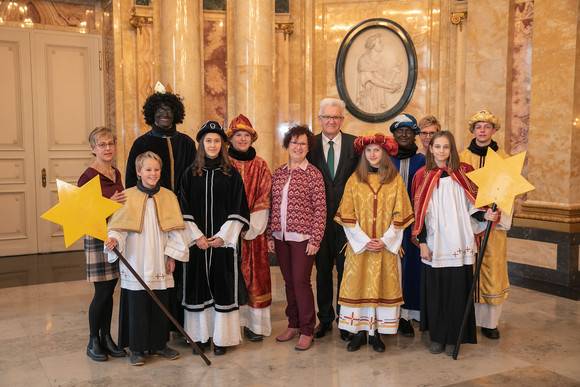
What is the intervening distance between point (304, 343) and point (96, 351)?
5.13ft

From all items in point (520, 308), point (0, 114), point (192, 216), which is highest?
point (0, 114)

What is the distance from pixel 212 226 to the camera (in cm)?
424

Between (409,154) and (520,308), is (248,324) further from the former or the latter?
(520,308)

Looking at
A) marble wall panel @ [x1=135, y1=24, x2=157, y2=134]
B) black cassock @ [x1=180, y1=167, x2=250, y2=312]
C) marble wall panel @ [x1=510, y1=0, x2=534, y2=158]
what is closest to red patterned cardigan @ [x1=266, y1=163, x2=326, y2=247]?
black cassock @ [x1=180, y1=167, x2=250, y2=312]

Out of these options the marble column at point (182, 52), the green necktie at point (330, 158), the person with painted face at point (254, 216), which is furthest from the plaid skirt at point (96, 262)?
the marble column at point (182, 52)

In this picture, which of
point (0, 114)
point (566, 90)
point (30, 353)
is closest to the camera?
point (30, 353)

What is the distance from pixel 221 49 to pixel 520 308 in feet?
16.8

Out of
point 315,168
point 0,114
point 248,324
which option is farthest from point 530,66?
point 0,114

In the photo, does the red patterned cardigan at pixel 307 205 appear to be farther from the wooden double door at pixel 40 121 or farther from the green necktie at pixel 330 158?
the wooden double door at pixel 40 121

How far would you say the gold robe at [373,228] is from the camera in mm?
4309

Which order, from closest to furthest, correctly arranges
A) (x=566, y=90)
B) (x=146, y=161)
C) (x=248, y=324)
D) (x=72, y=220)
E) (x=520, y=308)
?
(x=72, y=220) < (x=146, y=161) < (x=248, y=324) < (x=520, y=308) < (x=566, y=90)

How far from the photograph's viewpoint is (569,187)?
251 inches

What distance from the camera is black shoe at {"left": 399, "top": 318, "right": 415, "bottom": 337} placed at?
186 inches

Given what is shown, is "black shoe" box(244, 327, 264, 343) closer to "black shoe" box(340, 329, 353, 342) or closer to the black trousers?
the black trousers
